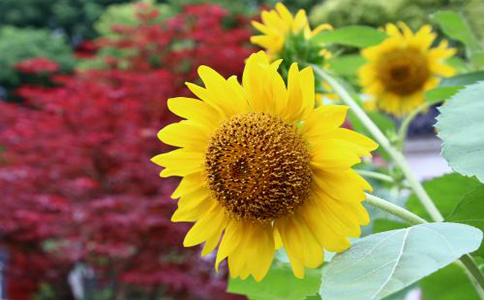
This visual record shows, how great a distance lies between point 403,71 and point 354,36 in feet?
0.65

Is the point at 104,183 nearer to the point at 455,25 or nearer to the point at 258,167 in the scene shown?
the point at 455,25

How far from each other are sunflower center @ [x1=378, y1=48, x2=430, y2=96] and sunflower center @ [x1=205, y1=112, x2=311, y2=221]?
416 millimetres

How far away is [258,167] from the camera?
383mm

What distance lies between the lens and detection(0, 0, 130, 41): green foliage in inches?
356

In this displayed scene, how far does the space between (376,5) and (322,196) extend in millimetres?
5456

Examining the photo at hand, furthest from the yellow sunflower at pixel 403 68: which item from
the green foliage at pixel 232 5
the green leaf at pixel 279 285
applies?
the green foliage at pixel 232 5

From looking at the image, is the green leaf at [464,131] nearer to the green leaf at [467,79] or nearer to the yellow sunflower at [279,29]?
the green leaf at [467,79]

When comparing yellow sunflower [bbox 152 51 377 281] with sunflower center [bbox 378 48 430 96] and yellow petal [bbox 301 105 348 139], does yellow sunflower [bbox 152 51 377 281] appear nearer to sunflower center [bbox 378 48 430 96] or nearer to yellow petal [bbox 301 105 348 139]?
yellow petal [bbox 301 105 348 139]

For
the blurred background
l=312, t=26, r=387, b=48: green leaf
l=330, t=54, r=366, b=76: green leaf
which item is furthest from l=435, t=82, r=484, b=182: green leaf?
the blurred background

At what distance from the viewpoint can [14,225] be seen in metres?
2.62

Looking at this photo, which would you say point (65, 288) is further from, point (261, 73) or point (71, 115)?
point (261, 73)

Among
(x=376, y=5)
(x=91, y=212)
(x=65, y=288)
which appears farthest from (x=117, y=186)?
(x=376, y=5)

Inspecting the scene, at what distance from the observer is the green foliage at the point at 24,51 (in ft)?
25.5

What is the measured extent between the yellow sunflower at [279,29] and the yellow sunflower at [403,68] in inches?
7.1
